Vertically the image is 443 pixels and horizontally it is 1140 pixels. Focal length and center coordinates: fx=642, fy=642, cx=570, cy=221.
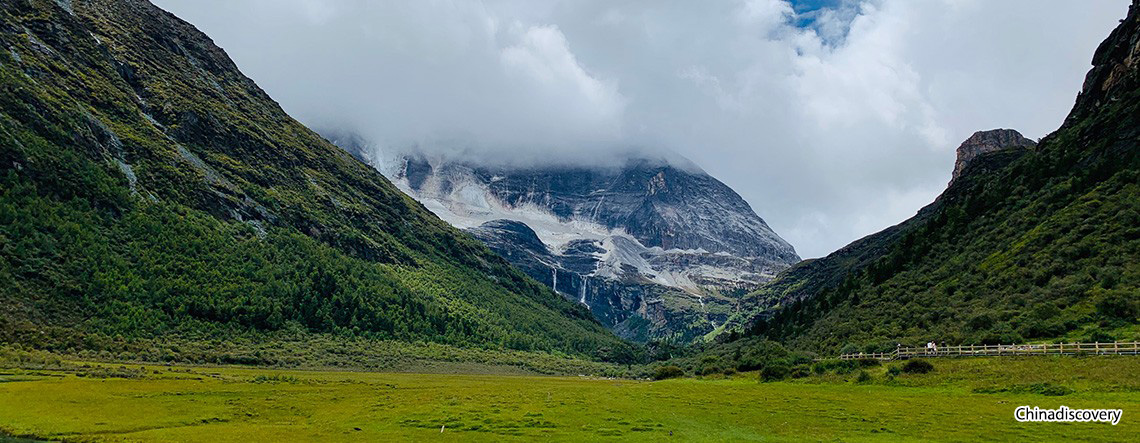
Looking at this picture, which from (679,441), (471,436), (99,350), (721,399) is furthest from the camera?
(99,350)

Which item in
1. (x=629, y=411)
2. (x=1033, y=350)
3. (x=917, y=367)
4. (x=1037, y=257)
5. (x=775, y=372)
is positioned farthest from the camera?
(x=1037, y=257)

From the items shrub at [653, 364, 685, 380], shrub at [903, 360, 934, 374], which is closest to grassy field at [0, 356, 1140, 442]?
shrub at [903, 360, 934, 374]

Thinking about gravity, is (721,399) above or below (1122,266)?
below

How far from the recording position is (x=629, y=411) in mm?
51594

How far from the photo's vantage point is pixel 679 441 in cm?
3516

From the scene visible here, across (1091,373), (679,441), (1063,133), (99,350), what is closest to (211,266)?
(99,350)

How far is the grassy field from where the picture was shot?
3750 cm

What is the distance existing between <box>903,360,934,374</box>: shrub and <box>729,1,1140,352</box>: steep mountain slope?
13497mm

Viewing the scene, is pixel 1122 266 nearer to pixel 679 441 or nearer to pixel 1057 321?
pixel 1057 321

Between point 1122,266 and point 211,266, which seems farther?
point 211,266

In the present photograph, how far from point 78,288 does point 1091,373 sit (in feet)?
537

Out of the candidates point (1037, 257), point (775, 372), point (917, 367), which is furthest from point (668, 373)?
point (917, 367)

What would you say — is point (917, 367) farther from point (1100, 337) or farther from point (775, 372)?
point (775, 372)

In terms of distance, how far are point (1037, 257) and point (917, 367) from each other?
4035cm
